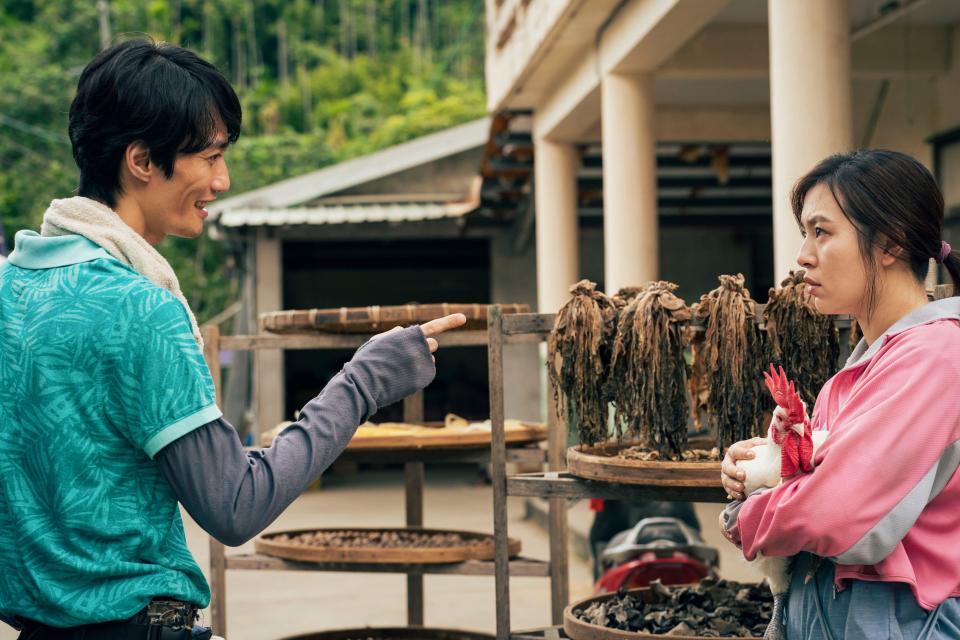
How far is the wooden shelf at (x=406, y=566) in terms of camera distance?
14.6ft

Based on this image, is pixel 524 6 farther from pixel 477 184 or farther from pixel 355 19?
pixel 355 19

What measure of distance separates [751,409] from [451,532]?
2.39 m

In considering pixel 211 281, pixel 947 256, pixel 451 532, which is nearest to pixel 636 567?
pixel 451 532

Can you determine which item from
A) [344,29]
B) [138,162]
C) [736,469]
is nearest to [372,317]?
[736,469]

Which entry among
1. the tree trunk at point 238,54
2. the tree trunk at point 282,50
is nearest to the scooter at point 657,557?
the tree trunk at point 282,50

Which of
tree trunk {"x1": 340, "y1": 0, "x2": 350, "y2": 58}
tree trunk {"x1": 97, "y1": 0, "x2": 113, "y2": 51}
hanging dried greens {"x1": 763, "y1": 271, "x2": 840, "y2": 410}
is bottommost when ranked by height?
hanging dried greens {"x1": 763, "y1": 271, "x2": 840, "y2": 410}

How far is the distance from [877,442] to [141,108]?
48.8 inches

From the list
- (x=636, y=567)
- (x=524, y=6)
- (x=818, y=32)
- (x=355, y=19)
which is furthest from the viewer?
(x=355, y=19)

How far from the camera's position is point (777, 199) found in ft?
17.6

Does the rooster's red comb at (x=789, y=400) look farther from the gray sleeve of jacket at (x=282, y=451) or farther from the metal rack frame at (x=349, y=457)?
the metal rack frame at (x=349, y=457)

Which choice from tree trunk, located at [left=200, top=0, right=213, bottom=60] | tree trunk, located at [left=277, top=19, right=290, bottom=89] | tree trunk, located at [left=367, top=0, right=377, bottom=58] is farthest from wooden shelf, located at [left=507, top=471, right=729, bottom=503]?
tree trunk, located at [left=367, top=0, right=377, bottom=58]

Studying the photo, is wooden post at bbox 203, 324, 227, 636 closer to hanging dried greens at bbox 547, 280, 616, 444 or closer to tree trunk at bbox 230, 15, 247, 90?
hanging dried greens at bbox 547, 280, 616, 444

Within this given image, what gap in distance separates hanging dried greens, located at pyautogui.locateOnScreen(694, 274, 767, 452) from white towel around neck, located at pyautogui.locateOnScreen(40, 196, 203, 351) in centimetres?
173

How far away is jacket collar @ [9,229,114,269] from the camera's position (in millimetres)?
1730
